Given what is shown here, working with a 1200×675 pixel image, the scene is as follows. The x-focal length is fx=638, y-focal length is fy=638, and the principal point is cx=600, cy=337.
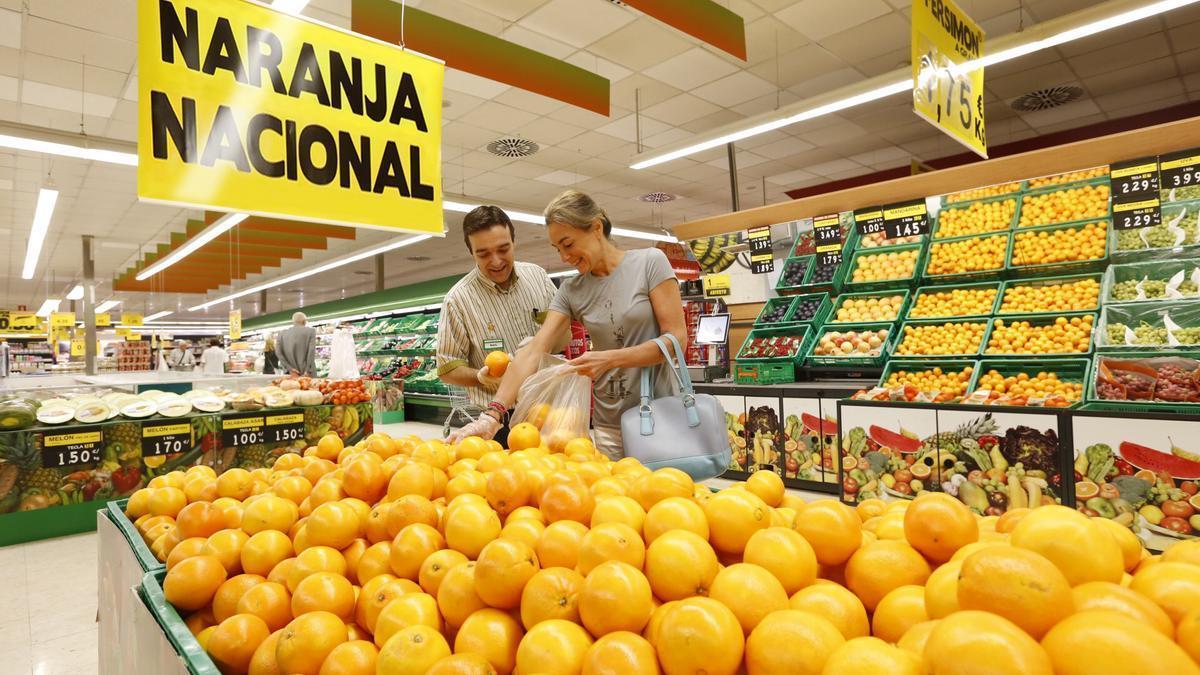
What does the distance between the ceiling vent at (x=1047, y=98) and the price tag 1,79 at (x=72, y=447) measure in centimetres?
1015

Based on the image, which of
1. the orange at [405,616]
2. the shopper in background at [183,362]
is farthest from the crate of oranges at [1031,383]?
the shopper in background at [183,362]

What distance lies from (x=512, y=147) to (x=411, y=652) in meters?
8.66

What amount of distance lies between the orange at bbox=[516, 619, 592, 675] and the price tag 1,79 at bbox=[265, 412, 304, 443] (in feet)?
16.4

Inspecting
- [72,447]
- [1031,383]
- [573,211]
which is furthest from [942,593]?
[72,447]

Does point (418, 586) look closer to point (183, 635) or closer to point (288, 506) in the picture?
point (183, 635)

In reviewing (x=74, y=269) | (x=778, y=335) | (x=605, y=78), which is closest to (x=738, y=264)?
(x=778, y=335)

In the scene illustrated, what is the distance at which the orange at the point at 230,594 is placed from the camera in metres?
1.20

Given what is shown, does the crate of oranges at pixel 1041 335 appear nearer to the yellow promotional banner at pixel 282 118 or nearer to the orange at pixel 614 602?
the yellow promotional banner at pixel 282 118

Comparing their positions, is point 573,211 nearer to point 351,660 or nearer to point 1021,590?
point 351,660

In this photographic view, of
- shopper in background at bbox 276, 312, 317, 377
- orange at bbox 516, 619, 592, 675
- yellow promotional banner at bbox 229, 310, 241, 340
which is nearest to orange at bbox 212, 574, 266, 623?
orange at bbox 516, 619, 592, 675

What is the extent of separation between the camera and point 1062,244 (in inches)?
175

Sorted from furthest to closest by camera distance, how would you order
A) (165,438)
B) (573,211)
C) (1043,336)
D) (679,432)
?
(165,438)
(1043,336)
(573,211)
(679,432)

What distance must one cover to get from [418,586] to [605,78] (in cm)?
662

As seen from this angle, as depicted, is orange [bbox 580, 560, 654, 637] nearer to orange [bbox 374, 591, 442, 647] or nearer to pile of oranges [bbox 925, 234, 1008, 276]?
orange [bbox 374, 591, 442, 647]
